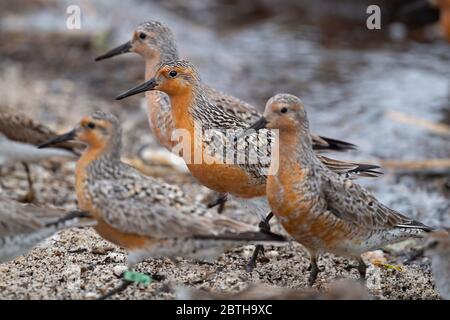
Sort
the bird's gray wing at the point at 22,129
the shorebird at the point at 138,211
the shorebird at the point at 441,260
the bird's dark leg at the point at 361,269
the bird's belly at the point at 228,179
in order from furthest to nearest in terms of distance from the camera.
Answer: the bird's gray wing at the point at 22,129
the bird's belly at the point at 228,179
the bird's dark leg at the point at 361,269
the shorebird at the point at 441,260
the shorebird at the point at 138,211

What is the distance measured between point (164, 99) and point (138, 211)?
2629mm

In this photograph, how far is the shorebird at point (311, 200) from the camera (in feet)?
21.4

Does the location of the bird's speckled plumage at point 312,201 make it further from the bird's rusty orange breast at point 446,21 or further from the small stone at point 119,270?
the bird's rusty orange breast at point 446,21

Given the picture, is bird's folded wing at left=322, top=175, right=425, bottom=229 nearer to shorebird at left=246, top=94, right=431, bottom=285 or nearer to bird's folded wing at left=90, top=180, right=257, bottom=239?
shorebird at left=246, top=94, right=431, bottom=285

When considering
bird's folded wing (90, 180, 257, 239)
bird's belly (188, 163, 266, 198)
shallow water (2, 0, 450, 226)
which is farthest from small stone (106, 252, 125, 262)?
shallow water (2, 0, 450, 226)

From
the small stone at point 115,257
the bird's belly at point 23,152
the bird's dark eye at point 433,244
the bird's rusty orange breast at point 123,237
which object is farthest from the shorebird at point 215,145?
the bird's belly at point 23,152

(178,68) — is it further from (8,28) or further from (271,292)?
(8,28)

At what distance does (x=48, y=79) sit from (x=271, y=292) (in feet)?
27.4

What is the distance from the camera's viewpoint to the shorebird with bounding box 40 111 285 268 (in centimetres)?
627

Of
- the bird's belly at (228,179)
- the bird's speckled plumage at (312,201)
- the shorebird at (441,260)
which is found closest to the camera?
the bird's speckled plumage at (312,201)

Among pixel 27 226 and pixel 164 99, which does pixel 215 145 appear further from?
pixel 27 226

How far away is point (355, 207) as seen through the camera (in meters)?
6.75

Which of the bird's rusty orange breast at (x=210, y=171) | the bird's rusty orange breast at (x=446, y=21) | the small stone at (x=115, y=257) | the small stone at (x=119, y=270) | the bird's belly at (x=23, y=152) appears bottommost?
the small stone at (x=115, y=257)

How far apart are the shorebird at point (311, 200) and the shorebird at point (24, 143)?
3.46 meters
